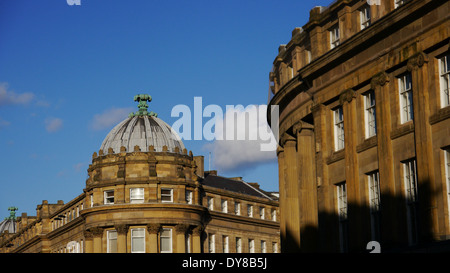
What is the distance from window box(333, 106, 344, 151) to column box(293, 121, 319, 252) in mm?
3637

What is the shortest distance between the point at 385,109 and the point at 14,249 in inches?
4116

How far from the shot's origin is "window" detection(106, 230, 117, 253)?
95.8 meters

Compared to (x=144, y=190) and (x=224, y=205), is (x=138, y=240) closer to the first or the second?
(x=144, y=190)

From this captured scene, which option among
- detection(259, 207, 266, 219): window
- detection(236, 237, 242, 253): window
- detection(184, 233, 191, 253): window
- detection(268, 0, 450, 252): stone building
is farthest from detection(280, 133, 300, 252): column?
detection(259, 207, 266, 219): window

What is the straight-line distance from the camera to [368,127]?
46844 millimetres

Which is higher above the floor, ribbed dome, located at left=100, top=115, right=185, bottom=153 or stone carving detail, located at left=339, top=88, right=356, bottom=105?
ribbed dome, located at left=100, top=115, right=185, bottom=153

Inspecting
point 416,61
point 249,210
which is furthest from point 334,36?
point 249,210

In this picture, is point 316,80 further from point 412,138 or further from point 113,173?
point 113,173

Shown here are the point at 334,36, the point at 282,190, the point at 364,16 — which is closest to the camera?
the point at 364,16

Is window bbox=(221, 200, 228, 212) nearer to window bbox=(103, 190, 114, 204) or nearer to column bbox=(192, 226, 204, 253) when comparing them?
column bbox=(192, 226, 204, 253)

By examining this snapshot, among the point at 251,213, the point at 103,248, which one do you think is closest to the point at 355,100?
the point at 103,248

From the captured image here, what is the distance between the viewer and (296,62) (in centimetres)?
5497

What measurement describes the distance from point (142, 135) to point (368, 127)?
2286 inches

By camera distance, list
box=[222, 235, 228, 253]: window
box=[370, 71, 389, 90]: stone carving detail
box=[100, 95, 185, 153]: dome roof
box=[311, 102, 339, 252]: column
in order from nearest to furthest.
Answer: box=[370, 71, 389, 90]: stone carving detail
box=[311, 102, 339, 252]: column
box=[100, 95, 185, 153]: dome roof
box=[222, 235, 228, 253]: window
